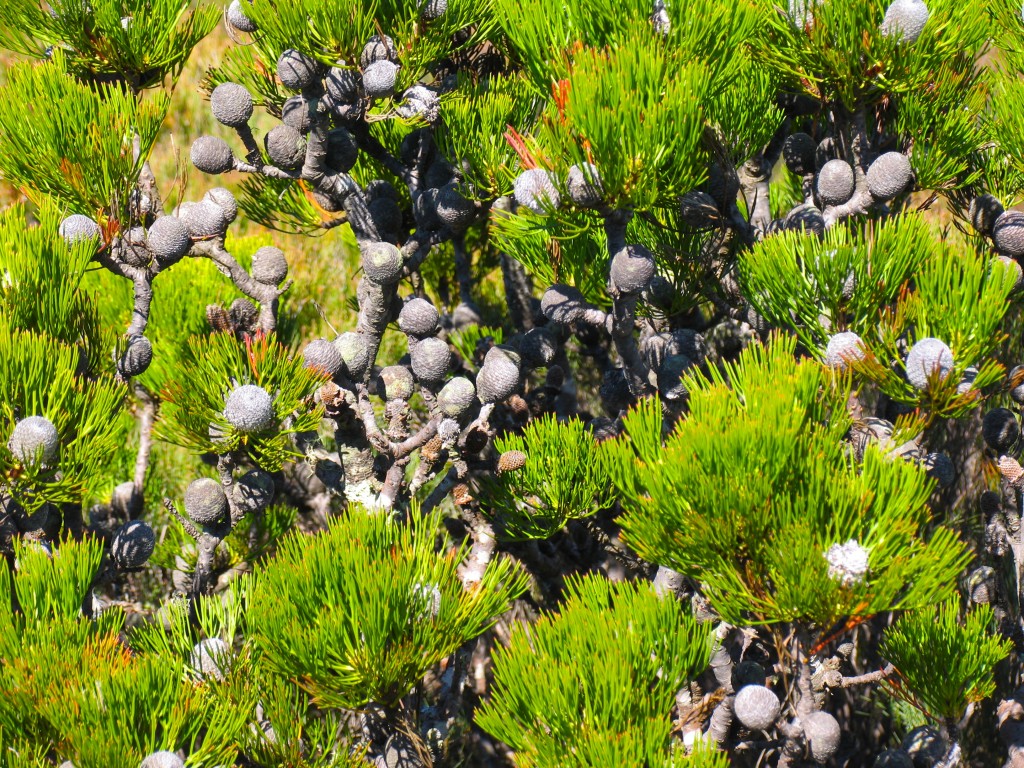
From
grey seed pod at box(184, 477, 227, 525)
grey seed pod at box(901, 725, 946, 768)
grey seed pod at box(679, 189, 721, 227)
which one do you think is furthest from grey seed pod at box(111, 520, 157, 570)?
grey seed pod at box(901, 725, 946, 768)

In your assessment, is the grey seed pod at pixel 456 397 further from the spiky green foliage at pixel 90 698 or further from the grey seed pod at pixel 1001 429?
the grey seed pod at pixel 1001 429

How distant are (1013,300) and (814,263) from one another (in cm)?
33

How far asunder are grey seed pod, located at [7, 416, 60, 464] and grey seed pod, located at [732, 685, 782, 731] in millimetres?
768

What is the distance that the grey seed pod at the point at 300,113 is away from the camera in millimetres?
1161

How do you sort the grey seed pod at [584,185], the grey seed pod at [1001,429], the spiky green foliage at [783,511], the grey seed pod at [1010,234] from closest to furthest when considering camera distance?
the spiky green foliage at [783,511] < the grey seed pod at [584,185] < the grey seed pod at [1010,234] < the grey seed pod at [1001,429]

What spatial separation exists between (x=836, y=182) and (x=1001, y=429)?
1.32ft

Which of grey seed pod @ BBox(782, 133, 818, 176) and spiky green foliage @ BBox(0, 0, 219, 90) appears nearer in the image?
spiky green foliage @ BBox(0, 0, 219, 90)

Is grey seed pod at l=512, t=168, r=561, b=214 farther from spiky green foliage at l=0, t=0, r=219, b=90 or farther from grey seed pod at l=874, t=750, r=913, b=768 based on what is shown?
grey seed pod at l=874, t=750, r=913, b=768

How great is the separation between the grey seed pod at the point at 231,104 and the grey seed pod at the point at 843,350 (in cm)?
73

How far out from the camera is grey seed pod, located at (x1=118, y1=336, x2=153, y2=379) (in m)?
1.15

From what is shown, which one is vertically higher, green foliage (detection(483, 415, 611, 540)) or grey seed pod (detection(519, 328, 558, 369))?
grey seed pod (detection(519, 328, 558, 369))

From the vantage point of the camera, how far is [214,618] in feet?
3.84

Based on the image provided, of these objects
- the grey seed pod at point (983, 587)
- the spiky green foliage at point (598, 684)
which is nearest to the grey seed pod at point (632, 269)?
the spiky green foliage at point (598, 684)

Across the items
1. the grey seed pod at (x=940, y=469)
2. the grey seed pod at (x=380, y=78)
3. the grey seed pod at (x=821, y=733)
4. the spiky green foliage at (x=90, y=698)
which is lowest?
the grey seed pod at (x=821, y=733)
